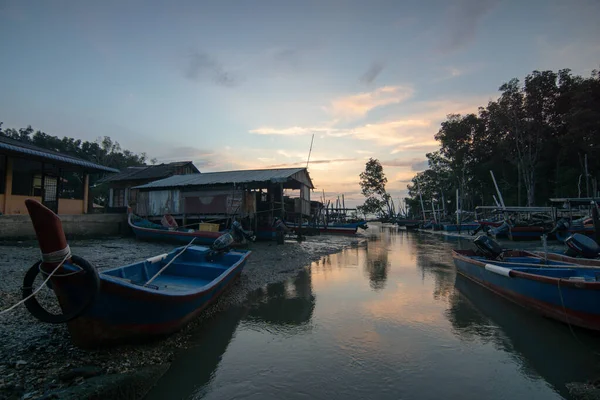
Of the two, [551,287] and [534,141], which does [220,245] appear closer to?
[551,287]

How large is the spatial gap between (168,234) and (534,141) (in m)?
32.6

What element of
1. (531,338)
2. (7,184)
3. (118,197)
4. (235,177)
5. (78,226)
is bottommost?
(531,338)

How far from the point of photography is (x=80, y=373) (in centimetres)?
365

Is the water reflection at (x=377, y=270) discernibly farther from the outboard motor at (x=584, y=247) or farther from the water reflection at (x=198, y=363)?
the outboard motor at (x=584, y=247)

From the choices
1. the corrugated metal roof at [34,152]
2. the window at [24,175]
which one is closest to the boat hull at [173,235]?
the corrugated metal roof at [34,152]

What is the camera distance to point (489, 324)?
6.32 m

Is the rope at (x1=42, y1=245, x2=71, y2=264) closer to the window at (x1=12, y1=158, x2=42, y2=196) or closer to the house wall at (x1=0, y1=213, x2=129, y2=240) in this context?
the house wall at (x1=0, y1=213, x2=129, y2=240)

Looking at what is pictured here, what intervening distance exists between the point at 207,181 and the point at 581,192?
31324 millimetres

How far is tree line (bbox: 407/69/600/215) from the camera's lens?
2495 centimetres

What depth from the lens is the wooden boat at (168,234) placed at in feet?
51.4

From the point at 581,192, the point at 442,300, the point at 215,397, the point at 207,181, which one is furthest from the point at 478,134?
the point at 215,397

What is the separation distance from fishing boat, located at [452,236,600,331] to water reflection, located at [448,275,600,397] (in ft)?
0.77

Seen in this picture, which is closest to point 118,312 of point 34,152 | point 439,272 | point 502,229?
point 439,272

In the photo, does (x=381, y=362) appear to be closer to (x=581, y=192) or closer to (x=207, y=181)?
(x=207, y=181)
